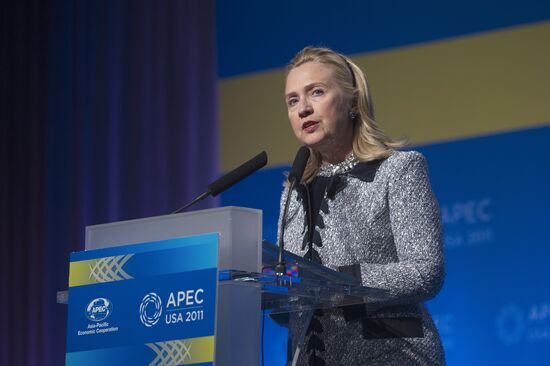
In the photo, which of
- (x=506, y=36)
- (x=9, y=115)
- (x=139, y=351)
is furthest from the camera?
(x=9, y=115)

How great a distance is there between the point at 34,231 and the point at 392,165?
3.58 m

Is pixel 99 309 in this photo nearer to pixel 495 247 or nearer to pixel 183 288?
pixel 183 288

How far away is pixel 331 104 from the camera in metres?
2.35

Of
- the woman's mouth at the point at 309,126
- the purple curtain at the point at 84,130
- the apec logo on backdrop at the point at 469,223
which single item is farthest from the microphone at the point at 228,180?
the purple curtain at the point at 84,130

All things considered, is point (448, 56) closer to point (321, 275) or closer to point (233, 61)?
point (233, 61)

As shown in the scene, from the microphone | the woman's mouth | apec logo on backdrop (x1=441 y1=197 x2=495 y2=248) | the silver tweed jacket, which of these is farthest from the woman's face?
apec logo on backdrop (x1=441 y1=197 x2=495 y2=248)

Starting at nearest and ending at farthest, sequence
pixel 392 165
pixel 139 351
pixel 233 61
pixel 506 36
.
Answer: pixel 139 351, pixel 392 165, pixel 506 36, pixel 233 61

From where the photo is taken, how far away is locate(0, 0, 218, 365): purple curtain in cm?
502

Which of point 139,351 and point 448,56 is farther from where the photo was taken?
point 448,56

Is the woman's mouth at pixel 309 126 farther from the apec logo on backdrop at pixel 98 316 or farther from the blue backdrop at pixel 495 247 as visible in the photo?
the blue backdrop at pixel 495 247

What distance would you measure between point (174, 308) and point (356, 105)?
0.98 meters

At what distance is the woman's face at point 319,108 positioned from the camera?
2342 millimetres

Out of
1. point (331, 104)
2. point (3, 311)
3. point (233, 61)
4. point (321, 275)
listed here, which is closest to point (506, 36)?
point (233, 61)

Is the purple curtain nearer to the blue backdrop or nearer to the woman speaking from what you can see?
Result: the blue backdrop
